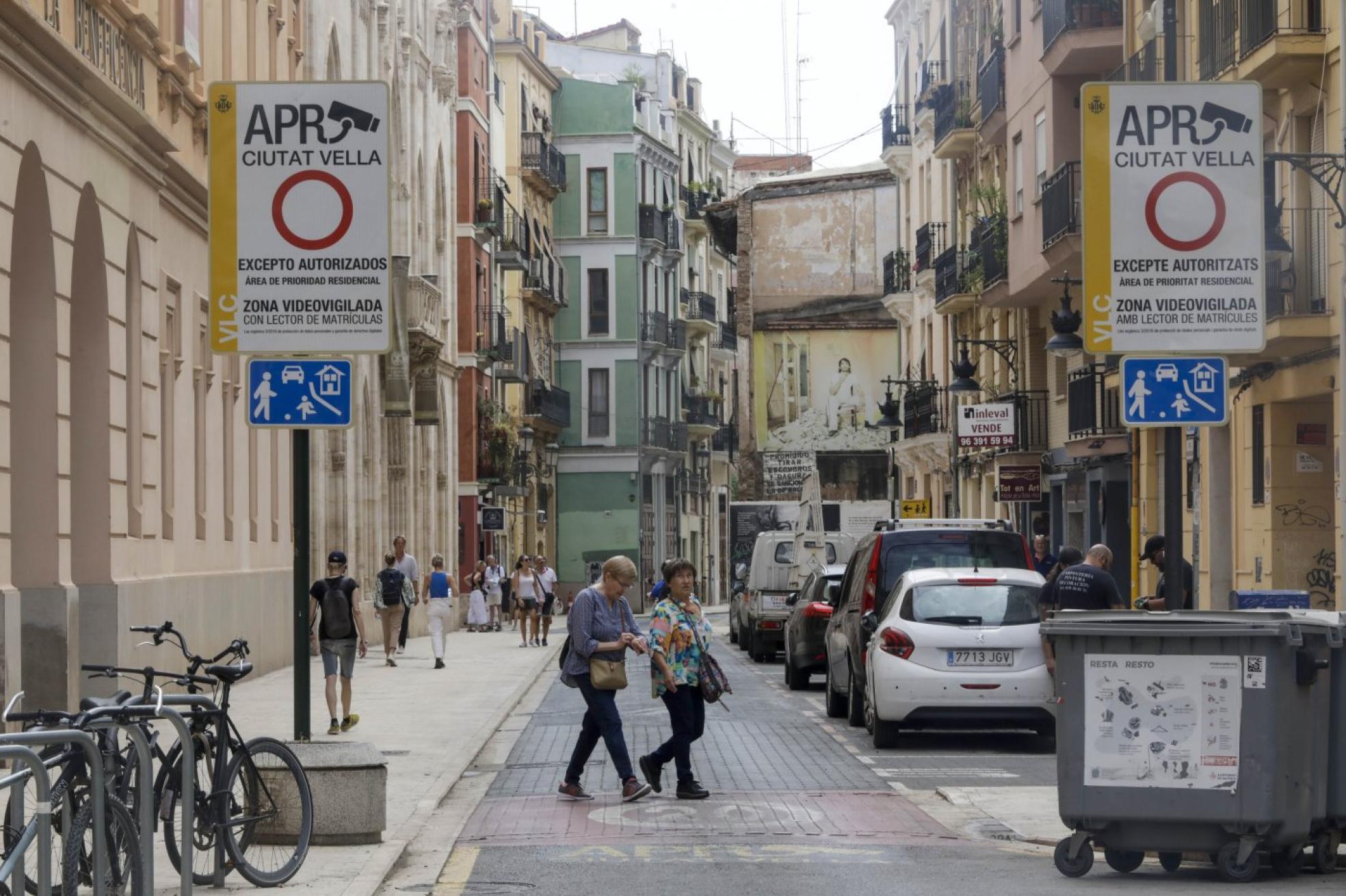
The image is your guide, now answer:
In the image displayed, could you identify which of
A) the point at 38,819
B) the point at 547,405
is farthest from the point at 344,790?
the point at 547,405

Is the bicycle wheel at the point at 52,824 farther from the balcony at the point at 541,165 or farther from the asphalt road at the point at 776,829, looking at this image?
the balcony at the point at 541,165

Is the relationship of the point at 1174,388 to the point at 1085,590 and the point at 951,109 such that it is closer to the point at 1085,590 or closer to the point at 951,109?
the point at 1085,590

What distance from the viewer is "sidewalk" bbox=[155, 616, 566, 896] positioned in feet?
38.5

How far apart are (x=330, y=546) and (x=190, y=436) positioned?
13931mm

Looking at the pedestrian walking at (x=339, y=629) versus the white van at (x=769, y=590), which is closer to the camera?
the pedestrian walking at (x=339, y=629)

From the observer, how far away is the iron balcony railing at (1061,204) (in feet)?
112

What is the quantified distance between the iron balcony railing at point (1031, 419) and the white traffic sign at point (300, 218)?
99.9 feet

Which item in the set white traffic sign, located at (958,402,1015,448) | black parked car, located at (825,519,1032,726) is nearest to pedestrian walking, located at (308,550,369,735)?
black parked car, located at (825,519,1032,726)

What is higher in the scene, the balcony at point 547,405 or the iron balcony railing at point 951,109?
the iron balcony railing at point 951,109

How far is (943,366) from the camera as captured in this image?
185 ft

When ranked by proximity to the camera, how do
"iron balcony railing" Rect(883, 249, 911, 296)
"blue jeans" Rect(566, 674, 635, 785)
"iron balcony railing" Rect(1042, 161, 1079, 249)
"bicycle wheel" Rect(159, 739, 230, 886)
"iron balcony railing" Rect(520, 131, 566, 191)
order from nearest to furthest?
"bicycle wheel" Rect(159, 739, 230, 886) → "blue jeans" Rect(566, 674, 635, 785) → "iron balcony railing" Rect(1042, 161, 1079, 249) → "iron balcony railing" Rect(883, 249, 911, 296) → "iron balcony railing" Rect(520, 131, 566, 191)

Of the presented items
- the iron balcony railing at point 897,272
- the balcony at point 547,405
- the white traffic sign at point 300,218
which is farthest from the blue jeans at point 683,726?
the balcony at point 547,405

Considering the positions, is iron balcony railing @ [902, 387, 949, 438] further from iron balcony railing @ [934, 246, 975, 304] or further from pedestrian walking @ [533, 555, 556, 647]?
pedestrian walking @ [533, 555, 556, 647]

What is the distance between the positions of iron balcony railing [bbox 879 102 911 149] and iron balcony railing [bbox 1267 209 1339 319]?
121 feet
